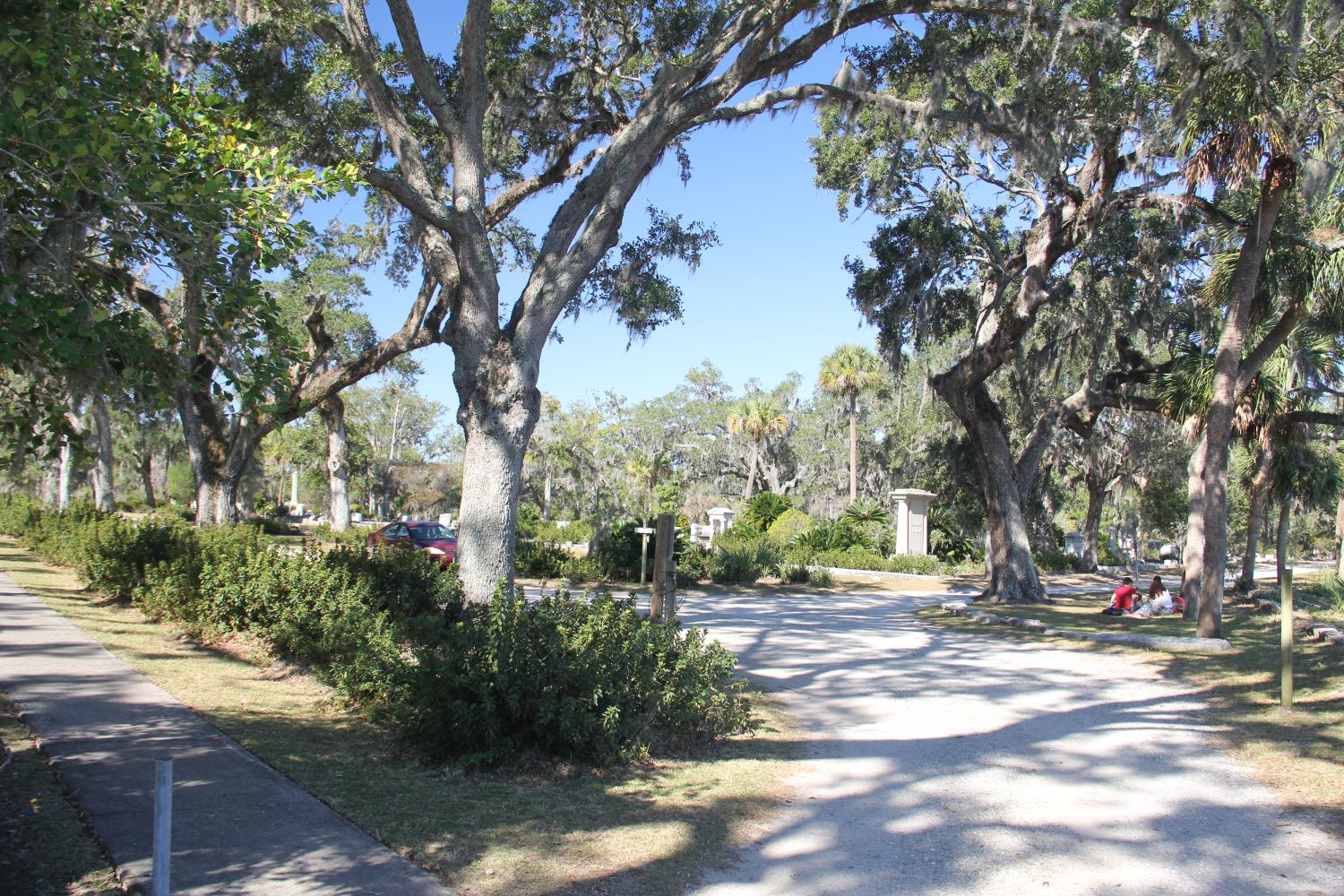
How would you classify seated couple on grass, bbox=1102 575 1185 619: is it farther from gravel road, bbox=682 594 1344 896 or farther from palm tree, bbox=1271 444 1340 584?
gravel road, bbox=682 594 1344 896

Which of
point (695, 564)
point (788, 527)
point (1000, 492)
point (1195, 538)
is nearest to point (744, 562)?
point (695, 564)

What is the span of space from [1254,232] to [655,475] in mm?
35129

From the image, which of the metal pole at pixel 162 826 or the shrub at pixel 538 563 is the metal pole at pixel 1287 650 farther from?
the shrub at pixel 538 563

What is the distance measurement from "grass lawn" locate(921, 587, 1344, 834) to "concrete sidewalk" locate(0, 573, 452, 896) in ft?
18.4

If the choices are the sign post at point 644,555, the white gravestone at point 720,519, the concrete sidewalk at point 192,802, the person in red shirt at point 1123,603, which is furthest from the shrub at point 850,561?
the concrete sidewalk at point 192,802

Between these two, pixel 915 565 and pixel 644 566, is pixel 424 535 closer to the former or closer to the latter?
pixel 644 566

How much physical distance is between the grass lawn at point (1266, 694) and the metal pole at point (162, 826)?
20.1 feet

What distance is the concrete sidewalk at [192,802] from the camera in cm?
436

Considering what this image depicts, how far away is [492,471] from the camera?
936cm

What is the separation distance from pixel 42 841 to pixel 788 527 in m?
31.9

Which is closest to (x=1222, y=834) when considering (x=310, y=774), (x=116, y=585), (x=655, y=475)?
(x=310, y=774)

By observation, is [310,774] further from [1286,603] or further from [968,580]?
[968,580]

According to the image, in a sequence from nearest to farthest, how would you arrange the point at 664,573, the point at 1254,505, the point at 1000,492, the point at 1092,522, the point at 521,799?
1. the point at 521,799
2. the point at 664,573
3. the point at 1000,492
4. the point at 1254,505
5. the point at 1092,522

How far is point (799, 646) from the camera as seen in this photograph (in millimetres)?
13547
